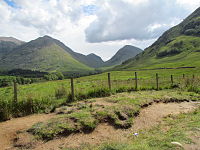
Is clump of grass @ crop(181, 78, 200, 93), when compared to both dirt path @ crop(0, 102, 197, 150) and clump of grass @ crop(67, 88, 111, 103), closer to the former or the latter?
dirt path @ crop(0, 102, 197, 150)

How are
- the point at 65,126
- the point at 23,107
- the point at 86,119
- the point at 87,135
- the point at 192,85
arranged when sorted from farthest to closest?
the point at 192,85 → the point at 23,107 → the point at 86,119 → the point at 65,126 → the point at 87,135

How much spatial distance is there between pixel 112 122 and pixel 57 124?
8.29ft

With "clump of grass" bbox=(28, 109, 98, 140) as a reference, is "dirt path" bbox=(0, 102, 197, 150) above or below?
below

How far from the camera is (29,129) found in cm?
618

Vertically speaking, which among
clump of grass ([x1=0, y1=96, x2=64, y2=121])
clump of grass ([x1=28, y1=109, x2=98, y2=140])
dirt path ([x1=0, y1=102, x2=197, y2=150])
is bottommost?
dirt path ([x1=0, y1=102, x2=197, y2=150])

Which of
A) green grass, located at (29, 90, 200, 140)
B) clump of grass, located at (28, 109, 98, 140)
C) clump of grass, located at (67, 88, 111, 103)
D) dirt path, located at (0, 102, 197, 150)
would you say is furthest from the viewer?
clump of grass, located at (67, 88, 111, 103)

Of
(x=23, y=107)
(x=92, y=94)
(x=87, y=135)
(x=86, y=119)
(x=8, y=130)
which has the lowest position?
(x=87, y=135)

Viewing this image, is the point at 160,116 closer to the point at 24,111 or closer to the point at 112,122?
the point at 112,122

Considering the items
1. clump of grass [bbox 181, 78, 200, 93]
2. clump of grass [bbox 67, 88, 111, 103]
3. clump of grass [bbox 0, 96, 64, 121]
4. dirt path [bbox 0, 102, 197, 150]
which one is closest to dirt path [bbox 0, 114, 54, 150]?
dirt path [bbox 0, 102, 197, 150]

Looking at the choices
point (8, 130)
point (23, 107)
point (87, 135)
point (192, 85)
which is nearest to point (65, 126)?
point (87, 135)

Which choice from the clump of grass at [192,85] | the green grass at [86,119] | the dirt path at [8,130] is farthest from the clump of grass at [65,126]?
the clump of grass at [192,85]

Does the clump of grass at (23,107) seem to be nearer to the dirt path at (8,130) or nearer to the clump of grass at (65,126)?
the dirt path at (8,130)

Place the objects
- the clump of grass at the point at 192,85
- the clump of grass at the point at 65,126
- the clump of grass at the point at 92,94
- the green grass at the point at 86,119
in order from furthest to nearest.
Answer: the clump of grass at the point at 192,85, the clump of grass at the point at 92,94, the green grass at the point at 86,119, the clump of grass at the point at 65,126

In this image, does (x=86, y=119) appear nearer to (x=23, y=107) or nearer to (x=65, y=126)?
(x=65, y=126)
